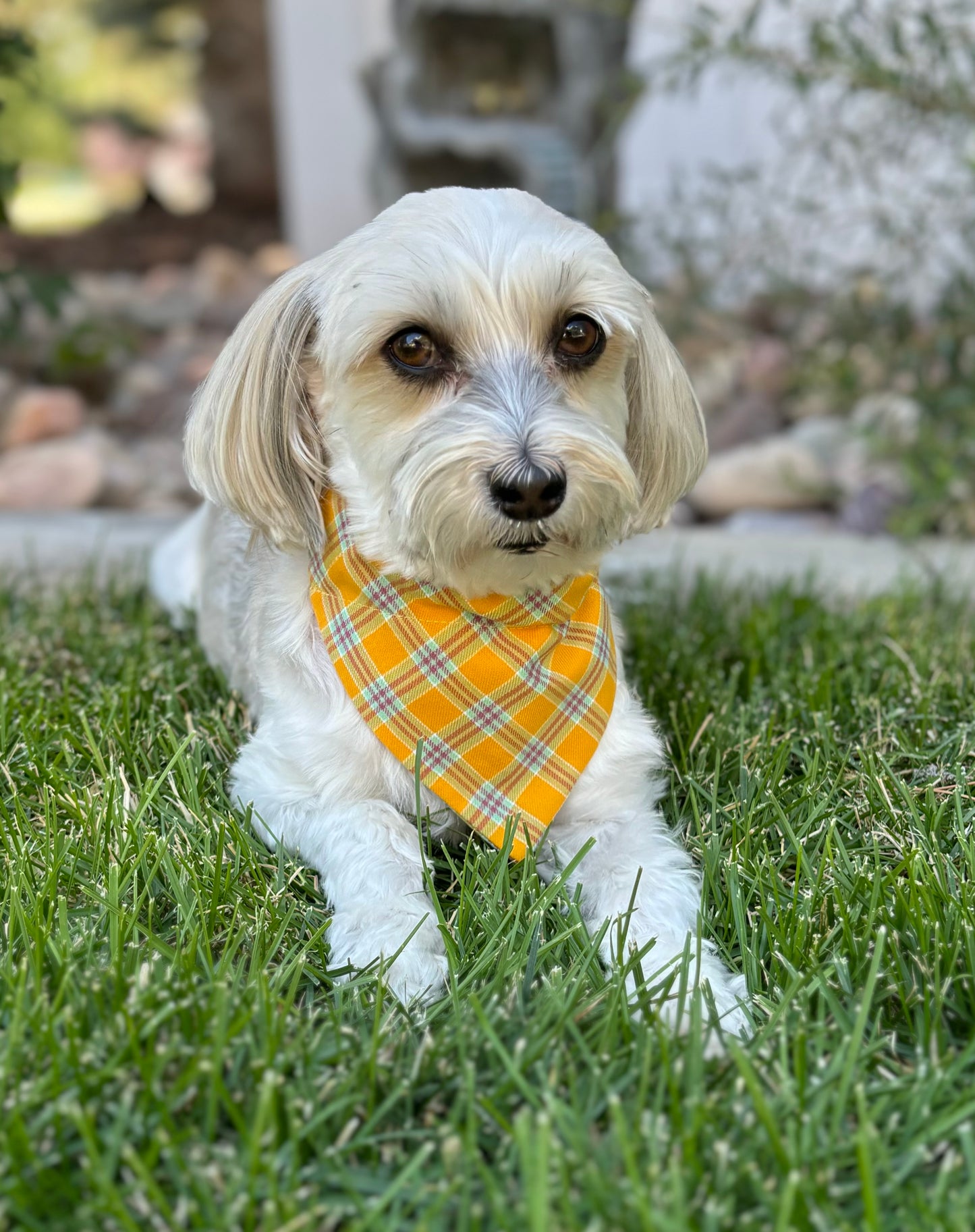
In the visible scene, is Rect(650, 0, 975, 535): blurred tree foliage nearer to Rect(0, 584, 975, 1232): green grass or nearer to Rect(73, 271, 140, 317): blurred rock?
Rect(0, 584, 975, 1232): green grass

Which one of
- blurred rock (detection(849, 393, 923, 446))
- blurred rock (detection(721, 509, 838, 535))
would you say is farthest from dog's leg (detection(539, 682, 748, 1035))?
blurred rock (detection(721, 509, 838, 535))

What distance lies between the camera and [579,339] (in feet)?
7.95

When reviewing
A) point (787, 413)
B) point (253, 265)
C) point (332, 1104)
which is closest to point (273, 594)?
point (332, 1104)

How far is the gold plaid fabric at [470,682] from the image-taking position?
2459 mm

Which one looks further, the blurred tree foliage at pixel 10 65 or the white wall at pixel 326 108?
the white wall at pixel 326 108

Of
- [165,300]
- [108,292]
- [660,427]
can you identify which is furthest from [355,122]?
[660,427]

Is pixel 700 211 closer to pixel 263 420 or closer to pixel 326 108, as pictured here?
pixel 326 108

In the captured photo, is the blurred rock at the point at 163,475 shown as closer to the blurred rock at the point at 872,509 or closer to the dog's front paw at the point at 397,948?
the blurred rock at the point at 872,509

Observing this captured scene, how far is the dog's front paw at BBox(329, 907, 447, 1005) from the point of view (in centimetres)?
199

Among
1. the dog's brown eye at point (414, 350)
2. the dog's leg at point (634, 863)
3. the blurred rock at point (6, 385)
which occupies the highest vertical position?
the dog's brown eye at point (414, 350)

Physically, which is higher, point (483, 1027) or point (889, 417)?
point (483, 1027)

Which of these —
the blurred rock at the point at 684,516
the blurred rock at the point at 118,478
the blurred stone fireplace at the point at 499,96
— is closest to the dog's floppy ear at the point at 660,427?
the blurred rock at the point at 684,516

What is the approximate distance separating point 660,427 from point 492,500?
2.19 feet

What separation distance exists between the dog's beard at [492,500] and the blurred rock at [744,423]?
411 cm
